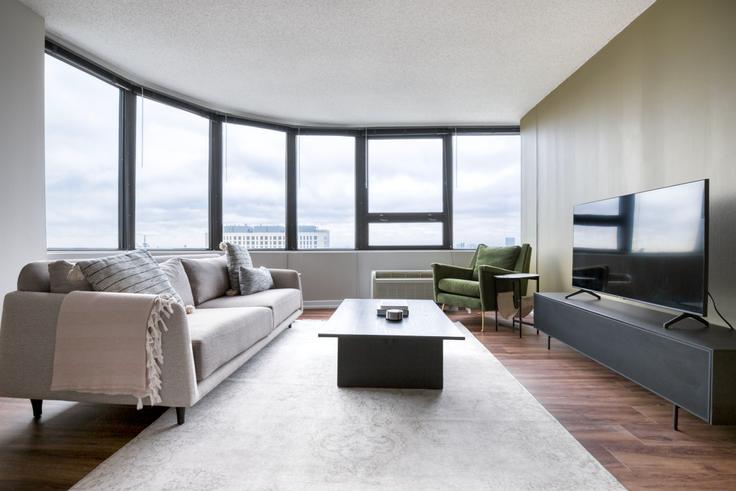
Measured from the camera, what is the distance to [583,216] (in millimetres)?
3188

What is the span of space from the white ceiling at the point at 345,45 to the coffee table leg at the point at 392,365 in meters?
2.40

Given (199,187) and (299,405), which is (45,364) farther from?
(199,187)

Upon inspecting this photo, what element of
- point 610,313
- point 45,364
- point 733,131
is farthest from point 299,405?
point 733,131

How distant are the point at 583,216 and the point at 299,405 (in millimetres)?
2658

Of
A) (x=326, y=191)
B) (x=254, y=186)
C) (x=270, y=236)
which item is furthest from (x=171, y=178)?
(x=326, y=191)

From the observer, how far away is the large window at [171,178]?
4.12 metres

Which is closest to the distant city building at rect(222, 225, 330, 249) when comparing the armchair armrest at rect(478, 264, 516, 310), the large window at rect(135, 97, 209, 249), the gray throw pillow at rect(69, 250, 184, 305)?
the large window at rect(135, 97, 209, 249)

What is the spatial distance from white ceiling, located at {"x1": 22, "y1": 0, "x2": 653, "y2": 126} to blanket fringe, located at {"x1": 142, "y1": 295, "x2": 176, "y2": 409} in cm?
226

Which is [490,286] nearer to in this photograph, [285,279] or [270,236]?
[285,279]

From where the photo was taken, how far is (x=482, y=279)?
4.04 meters

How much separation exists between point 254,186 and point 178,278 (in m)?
2.55

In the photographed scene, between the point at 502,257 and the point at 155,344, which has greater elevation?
the point at 502,257

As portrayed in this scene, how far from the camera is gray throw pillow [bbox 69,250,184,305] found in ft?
6.44

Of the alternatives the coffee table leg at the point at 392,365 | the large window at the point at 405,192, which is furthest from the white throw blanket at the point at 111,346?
the large window at the point at 405,192
